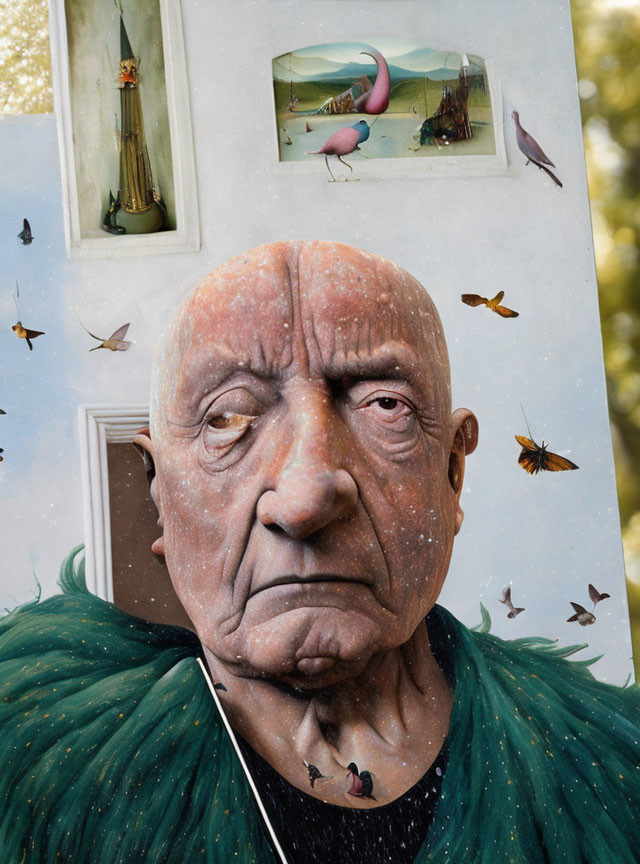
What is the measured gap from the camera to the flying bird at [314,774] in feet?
6.06

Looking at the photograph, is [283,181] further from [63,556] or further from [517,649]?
[517,649]

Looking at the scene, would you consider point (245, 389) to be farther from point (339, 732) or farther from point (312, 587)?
point (339, 732)

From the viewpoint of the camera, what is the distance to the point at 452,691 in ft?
6.61

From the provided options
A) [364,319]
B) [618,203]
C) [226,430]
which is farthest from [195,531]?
[618,203]

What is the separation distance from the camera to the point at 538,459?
2270 millimetres

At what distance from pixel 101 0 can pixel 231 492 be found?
1085mm

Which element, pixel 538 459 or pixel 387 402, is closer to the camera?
pixel 387 402

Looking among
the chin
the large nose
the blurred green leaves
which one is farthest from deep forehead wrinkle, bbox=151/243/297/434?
the blurred green leaves

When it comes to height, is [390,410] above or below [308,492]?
above

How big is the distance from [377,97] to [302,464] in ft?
3.02

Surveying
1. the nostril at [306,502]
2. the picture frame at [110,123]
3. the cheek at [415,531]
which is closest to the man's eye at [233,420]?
the nostril at [306,502]

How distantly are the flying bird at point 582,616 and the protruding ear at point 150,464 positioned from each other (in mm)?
814

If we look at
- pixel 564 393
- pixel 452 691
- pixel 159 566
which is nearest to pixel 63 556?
pixel 159 566

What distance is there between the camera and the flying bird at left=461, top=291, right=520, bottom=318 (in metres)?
2.29
